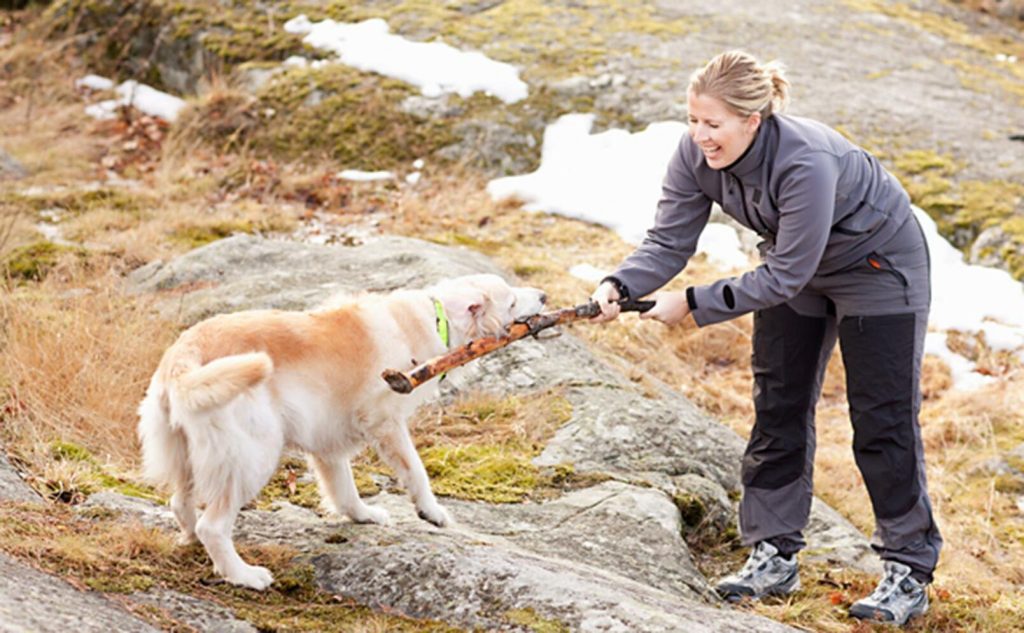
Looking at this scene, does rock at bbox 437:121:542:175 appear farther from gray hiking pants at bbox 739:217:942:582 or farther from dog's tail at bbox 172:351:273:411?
dog's tail at bbox 172:351:273:411

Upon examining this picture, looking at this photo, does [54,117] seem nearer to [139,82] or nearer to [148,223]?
[139,82]

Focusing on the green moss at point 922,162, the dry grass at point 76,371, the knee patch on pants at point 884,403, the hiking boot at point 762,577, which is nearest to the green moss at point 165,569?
the dry grass at point 76,371

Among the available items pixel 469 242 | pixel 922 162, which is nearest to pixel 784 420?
pixel 469 242

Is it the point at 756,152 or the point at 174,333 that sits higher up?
the point at 756,152

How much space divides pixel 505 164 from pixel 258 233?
2.87m

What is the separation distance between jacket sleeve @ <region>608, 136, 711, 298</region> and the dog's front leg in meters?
1.10

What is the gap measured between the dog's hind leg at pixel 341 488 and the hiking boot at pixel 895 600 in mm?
1945

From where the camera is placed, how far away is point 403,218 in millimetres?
9391

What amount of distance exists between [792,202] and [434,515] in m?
1.78

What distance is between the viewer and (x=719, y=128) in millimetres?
3963

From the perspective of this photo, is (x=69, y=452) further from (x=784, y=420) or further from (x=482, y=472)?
→ (x=784, y=420)

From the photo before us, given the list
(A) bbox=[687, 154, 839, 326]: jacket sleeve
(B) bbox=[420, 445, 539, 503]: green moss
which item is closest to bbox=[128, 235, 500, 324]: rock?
(B) bbox=[420, 445, 539, 503]: green moss

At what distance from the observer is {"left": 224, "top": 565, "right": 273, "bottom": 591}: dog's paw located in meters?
3.52

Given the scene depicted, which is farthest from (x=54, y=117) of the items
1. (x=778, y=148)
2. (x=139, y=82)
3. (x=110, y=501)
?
(x=778, y=148)
